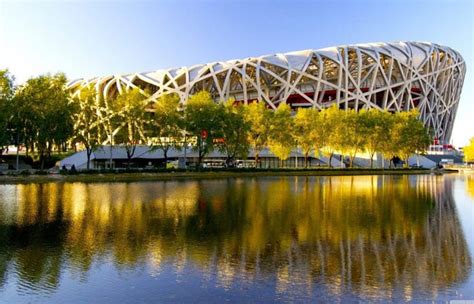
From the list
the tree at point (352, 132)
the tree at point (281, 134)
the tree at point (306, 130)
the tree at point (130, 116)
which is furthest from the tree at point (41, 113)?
the tree at point (352, 132)

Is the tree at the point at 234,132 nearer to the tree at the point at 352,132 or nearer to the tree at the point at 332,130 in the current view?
the tree at the point at 332,130

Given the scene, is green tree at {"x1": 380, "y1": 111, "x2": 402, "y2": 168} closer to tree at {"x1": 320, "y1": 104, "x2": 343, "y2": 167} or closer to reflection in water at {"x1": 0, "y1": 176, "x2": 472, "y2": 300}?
tree at {"x1": 320, "y1": 104, "x2": 343, "y2": 167}

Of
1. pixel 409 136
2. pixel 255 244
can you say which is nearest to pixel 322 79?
pixel 409 136

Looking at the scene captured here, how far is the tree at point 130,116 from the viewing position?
5650 cm

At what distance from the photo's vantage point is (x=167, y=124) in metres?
57.4

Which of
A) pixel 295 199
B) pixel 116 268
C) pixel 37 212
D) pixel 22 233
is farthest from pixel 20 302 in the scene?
pixel 295 199

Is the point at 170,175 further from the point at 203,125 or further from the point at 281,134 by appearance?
the point at 281,134

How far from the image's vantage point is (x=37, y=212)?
19844 millimetres

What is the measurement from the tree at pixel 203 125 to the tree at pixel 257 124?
605cm

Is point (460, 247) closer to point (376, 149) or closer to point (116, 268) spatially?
point (116, 268)

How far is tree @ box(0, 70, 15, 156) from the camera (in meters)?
45.8

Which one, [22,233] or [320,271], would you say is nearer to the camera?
[320,271]

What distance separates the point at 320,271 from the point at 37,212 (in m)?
13.9

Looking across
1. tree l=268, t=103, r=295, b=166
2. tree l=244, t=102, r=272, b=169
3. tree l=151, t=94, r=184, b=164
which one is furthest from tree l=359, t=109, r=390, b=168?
tree l=151, t=94, r=184, b=164
